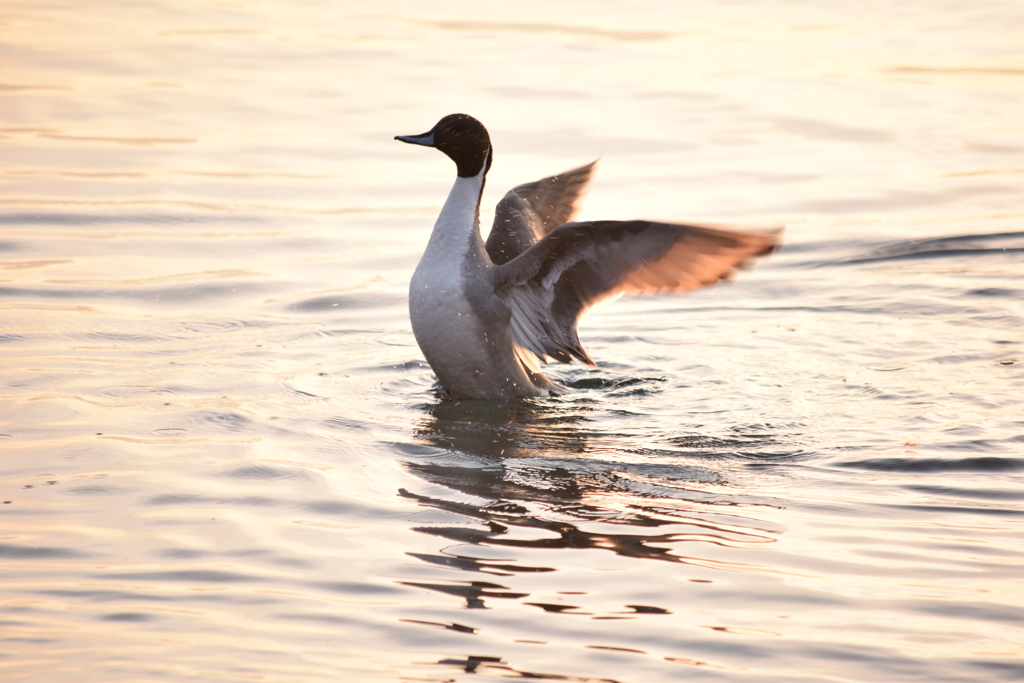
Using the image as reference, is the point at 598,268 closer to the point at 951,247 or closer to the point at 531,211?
the point at 531,211

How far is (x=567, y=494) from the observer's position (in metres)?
5.54

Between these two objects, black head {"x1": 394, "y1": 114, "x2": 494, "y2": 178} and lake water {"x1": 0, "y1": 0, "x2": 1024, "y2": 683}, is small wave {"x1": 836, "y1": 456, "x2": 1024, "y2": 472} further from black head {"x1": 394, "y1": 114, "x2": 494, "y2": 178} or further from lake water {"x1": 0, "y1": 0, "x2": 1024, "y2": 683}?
black head {"x1": 394, "y1": 114, "x2": 494, "y2": 178}

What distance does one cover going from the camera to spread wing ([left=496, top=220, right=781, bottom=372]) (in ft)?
20.9

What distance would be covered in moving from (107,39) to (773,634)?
14.3 metres

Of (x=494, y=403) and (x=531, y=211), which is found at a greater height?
(x=531, y=211)

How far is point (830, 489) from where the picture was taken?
18.5 feet

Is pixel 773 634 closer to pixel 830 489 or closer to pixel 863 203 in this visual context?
pixel 830 489

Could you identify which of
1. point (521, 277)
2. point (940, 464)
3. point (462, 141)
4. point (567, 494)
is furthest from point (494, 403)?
point (940, 464)

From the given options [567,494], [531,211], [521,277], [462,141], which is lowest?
[567,494]

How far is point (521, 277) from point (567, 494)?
173cm

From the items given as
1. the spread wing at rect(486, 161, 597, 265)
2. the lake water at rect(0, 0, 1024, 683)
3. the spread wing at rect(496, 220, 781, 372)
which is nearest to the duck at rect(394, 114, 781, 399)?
the spread wing at rect(496, 220, 781, 372)

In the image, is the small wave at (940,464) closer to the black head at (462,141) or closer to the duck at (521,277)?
the duck at (521,277)

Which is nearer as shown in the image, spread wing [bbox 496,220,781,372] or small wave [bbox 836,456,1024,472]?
small wave [bbox 836,456,1024,472]

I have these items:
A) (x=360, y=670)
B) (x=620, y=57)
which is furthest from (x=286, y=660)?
(x=620, y=57)
